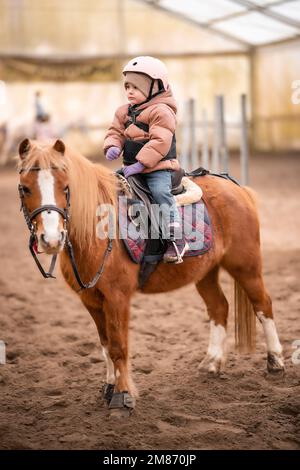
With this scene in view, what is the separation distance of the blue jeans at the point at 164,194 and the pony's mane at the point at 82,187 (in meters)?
0.22

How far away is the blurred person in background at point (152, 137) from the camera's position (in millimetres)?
3148

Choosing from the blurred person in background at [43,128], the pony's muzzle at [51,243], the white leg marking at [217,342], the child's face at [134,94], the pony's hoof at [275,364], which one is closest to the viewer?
the pony's muzzle at [51,243]

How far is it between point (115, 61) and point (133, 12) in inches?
65.4

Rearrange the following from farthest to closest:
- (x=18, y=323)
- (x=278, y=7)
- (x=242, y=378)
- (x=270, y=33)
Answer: (x=270, y=33) < (x=278, y=7) < (x=18, y=323) < (x=242, y=378)

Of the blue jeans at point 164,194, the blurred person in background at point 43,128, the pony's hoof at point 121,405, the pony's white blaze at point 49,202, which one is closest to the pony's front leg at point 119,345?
the pony's hoof at point 121,405

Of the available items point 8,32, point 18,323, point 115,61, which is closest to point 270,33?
point 115,61

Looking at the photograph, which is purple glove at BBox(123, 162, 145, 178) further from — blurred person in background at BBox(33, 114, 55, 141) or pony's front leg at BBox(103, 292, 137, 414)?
blurred person in background at BBox(33, 114, 55, 141)

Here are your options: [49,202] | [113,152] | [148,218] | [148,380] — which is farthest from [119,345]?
[113,152]

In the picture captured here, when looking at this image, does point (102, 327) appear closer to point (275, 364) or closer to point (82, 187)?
point (82, 187)

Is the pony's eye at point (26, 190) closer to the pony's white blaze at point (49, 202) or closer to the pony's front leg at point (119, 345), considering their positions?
the pony's white blaze at point (49, 202)

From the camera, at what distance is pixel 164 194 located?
324cm

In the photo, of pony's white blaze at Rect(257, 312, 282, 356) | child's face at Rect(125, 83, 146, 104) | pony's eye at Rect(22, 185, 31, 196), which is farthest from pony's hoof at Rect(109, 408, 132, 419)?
child's face at Rect(125, 83, 146, 104)
